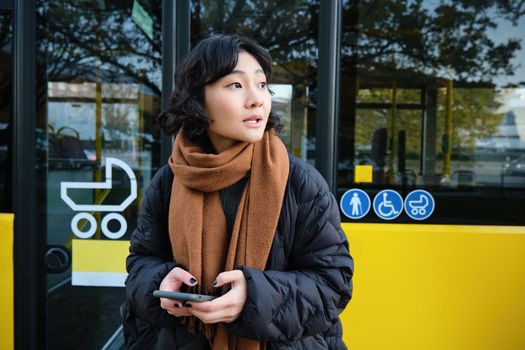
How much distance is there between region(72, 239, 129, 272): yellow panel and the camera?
96.1 inches

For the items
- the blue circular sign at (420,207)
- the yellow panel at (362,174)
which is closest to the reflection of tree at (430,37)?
the yellow panel at (362,174)

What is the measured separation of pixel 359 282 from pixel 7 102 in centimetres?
186

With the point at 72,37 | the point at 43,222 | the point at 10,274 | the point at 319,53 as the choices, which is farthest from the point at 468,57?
the point at 10,274

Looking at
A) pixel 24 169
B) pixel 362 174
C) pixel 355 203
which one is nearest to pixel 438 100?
pixel 362 174

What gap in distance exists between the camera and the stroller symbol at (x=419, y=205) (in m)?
2.32

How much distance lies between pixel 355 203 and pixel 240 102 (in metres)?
1.21

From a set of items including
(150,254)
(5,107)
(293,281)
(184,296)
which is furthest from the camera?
(5,107)

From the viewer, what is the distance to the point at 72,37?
8.06 ft

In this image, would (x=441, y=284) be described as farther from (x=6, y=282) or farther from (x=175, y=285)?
(x=6, y=282)

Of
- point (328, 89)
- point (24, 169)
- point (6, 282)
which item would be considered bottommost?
point (6, 282)

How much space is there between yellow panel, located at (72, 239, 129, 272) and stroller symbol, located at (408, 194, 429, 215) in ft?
4.45

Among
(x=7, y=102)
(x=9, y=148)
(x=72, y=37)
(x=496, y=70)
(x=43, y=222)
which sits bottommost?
(x=43, y=222)

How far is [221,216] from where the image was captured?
130cm

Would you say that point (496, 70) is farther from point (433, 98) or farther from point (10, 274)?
point (10, 274)
